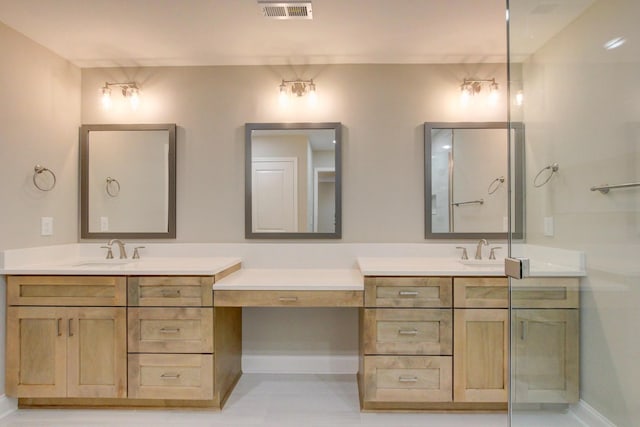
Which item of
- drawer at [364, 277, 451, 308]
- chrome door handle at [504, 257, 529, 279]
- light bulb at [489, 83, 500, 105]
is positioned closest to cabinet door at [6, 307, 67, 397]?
drawer at [364, 277, 451, 308]

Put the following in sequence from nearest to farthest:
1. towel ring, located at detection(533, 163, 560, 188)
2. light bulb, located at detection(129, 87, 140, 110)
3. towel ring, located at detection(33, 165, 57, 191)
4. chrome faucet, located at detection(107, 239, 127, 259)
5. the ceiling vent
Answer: towel ring, located at detection(533, 163, 560, 188)
the ceiling vent
towel ring, located at detection(33, 165, 57, 191)
chrome faucet, located at detection(107, 239, 127, 259)
light bulb, located at detection(129, 87, 140, 110)

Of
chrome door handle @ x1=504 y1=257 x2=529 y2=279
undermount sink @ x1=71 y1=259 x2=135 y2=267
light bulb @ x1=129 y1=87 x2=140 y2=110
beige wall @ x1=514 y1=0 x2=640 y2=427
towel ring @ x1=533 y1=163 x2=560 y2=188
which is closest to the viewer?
chrome door handle @ x1=504 y1=257 x2=529 y2=279

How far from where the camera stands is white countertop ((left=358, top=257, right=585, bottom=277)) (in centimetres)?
180

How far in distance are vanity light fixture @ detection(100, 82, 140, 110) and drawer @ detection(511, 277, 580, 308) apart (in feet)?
A: 9.00

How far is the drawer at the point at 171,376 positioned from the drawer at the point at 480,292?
1.48 metres

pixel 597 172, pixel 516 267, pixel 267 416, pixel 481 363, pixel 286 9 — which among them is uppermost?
pixel 286 9

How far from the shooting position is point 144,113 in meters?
2.73

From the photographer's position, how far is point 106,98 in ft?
8.87

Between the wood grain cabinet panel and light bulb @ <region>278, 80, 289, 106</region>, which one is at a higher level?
light bulb @ <region>278, 80, 289, 106</region>

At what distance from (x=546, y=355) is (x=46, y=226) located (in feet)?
10.2

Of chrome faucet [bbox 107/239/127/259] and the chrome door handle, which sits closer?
the chrome door handle

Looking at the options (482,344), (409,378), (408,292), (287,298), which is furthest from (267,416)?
(482,344)

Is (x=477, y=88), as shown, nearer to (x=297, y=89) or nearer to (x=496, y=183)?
(x=496, y=183)

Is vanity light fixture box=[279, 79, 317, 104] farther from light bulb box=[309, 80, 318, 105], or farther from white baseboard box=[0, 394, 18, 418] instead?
white baseboard box=[0, 394, 18, 418]
